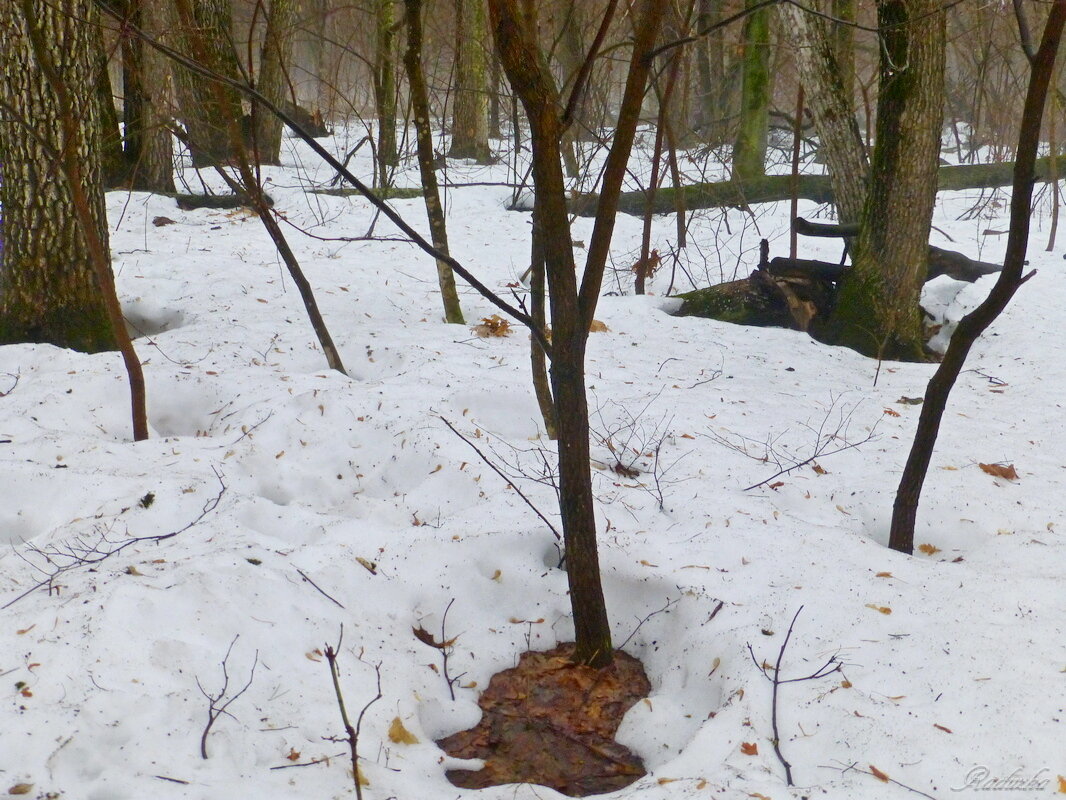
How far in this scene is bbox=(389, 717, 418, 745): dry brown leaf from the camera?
222cm

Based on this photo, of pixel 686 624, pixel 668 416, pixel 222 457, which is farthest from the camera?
pixel 668 416

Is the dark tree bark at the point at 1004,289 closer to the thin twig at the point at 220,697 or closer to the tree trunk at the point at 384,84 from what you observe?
the thin twig at the point at 220,697

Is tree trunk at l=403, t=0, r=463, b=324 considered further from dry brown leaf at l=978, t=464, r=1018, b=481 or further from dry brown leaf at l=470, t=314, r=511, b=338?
dry brown leaf at l=978, t=464, r=1018, b=481

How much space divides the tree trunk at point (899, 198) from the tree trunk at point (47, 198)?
15.2 ft

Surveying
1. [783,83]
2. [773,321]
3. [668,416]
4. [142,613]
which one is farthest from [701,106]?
[142,613]

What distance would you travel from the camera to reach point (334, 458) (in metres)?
3.73

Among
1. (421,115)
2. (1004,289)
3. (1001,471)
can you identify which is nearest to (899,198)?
(1001,471)

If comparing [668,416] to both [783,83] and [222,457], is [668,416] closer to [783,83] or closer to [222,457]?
[222,457]

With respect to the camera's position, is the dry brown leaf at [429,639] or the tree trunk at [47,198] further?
the tree trunk at [47,198]

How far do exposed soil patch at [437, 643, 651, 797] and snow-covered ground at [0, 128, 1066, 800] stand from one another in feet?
0.21

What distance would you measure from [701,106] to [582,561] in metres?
16.3

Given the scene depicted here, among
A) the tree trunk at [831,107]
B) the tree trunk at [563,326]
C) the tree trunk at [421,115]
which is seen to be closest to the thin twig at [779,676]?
the tree trunk at [563,326]

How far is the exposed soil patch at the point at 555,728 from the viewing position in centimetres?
221

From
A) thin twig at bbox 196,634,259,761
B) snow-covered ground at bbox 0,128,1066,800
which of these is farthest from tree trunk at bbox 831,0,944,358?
thin twig at bbox 196,634,259,761
